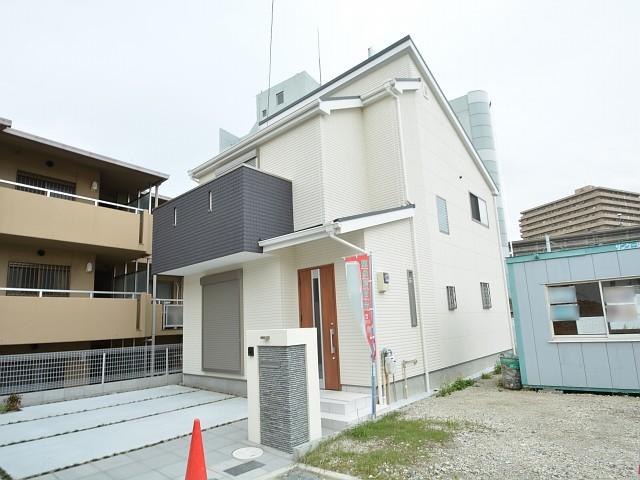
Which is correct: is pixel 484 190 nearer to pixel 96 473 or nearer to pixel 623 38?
pixel 623 38

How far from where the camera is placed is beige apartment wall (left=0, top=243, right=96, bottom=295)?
1142 centimetres

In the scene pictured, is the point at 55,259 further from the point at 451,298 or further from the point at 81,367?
the point at 451,298

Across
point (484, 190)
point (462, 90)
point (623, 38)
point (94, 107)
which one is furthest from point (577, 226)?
point (94, 107)

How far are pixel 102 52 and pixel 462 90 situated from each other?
65.9 feet

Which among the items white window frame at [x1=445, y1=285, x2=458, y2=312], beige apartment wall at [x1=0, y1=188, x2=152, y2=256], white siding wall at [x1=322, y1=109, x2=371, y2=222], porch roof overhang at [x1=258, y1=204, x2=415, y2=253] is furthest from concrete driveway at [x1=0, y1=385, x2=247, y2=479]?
white window frame at [x1=445, y1=285, x2=458, y2=312]

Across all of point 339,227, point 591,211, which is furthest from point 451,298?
→ point 591,211

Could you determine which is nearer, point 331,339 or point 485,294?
point 331,339

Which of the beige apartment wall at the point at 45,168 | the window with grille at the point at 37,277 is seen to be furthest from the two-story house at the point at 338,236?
→ the beige apartment wall at the point at 45,168

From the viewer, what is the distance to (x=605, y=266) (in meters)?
7.55

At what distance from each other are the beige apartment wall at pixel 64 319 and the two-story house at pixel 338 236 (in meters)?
2.45

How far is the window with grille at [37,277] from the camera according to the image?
11.6 m

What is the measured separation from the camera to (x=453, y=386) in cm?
870

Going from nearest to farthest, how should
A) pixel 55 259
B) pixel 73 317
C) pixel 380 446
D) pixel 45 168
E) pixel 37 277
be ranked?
pixel 380 446 → pixel 73 317 → pixel 37 277 → pixel 55 259 → pixel 45 168

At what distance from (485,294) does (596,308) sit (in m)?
5.05
